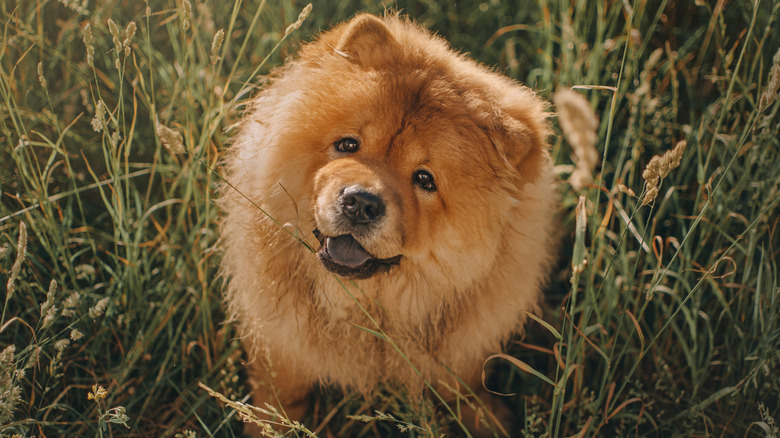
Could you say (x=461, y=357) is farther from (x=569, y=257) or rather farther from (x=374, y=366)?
(x=569, y=257)

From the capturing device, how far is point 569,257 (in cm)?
309

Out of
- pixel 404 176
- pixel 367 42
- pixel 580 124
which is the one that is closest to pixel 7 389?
pixel 404 176

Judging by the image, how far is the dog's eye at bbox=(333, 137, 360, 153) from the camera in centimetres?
191

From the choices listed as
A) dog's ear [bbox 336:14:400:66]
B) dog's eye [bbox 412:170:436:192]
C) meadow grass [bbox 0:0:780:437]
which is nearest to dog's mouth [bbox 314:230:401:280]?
dog's eye [bbox 412:170:436:192]

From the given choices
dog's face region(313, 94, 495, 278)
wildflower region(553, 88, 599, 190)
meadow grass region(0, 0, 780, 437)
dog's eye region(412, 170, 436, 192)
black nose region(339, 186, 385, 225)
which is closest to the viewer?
wildflower region(553, 88, 599, 190)

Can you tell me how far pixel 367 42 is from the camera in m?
1.99

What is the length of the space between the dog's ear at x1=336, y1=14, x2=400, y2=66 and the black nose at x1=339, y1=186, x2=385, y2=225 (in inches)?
22.1

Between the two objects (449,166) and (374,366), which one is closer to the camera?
(449,166)

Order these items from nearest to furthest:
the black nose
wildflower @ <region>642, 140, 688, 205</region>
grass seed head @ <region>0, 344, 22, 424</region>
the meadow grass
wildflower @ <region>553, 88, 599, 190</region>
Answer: wildflower @ <region>553, 88, 599, 190</region> < wildflower @ <region>642, 140, 688, 205</region> < grass seed head @ <region>0, 344, 22, 424</region> < the black nose < the meadow grass

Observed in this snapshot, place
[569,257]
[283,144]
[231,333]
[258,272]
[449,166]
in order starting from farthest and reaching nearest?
[569,257], [231,333], [258,272], [283,144], [449,166]

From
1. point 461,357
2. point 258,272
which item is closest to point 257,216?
A: point 258,272

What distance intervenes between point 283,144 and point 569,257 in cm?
185

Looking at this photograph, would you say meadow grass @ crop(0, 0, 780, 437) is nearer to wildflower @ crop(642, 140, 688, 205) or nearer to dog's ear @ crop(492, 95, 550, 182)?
dog's ear @ crop(492, 95, 550, 182)

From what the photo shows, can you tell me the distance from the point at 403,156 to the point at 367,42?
0.47 metres
